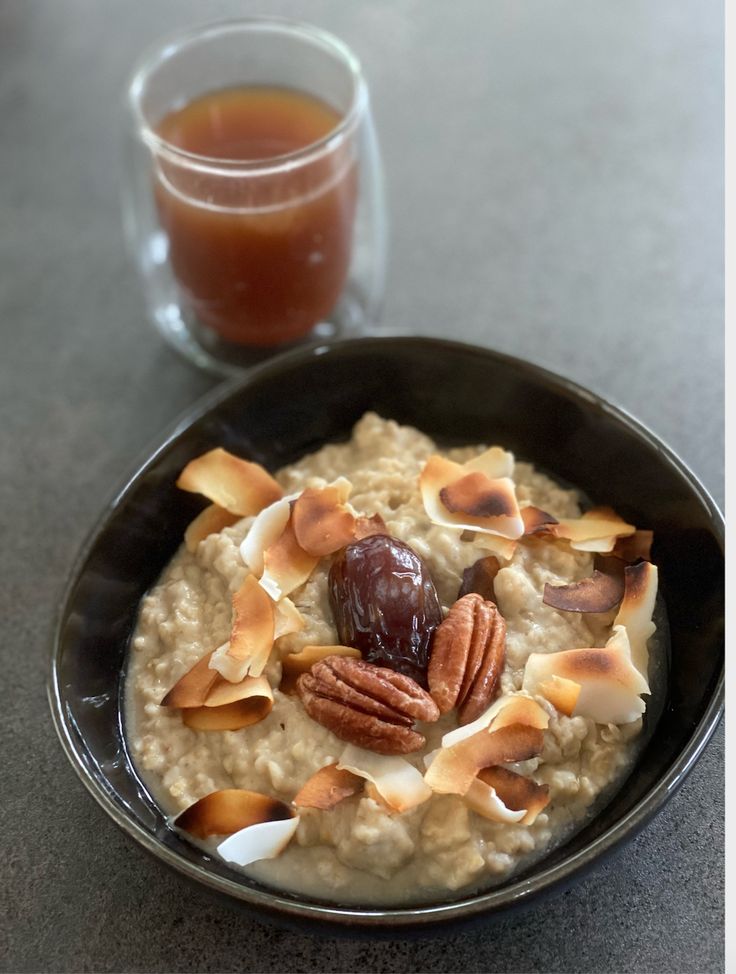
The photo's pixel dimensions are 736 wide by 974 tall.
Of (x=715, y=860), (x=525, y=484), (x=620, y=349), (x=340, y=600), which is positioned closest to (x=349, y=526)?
(x=340, y=600)

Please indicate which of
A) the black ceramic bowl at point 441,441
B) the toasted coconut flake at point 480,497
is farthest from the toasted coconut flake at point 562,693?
the toasted coconut flake at point 480,497

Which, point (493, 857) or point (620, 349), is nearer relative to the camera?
point (493, 857)

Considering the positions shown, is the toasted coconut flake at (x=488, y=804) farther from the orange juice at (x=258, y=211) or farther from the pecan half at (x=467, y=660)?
the orange juice at (x=258, y=211)

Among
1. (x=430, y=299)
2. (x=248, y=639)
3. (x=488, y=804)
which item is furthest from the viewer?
(x=430, y=299)

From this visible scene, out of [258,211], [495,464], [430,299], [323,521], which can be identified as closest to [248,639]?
[323,521]

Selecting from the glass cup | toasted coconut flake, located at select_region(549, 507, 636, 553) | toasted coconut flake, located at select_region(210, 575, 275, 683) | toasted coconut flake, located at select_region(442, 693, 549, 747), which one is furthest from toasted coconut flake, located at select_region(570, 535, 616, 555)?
the glass cup

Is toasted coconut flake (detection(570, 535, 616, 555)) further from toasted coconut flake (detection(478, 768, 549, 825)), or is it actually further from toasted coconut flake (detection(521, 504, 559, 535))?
toasted coconut flake (detection(478, 768, 549, 825))

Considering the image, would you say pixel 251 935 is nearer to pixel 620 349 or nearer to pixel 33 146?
pixel 620 349

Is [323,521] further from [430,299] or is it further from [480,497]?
[430,299]
